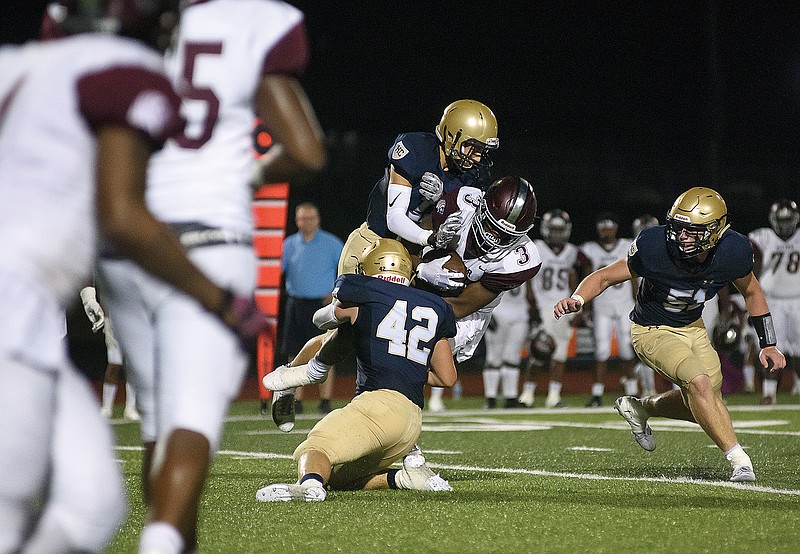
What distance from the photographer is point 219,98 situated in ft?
8.75

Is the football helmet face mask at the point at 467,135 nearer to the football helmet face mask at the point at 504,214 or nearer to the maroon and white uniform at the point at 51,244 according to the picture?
the football helmet face mask at the point at 504,214

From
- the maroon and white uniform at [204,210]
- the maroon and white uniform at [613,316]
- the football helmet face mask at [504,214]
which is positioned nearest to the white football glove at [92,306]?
the football helmet face mask at [504,214]

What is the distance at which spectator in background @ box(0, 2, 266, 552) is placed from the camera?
1931 mm

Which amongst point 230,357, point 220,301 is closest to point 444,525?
point 230,357

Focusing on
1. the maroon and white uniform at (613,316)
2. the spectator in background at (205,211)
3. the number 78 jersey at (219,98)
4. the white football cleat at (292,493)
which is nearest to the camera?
the spectator in background at (205,211)

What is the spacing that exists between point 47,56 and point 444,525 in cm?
259

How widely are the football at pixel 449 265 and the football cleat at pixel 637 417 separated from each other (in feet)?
3.68

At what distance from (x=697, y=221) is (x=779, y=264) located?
6.80 m

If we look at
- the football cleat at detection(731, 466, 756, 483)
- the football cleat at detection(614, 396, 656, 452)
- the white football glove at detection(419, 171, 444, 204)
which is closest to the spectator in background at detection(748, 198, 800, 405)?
the football cleat at detection(614, 396, 656, 452)

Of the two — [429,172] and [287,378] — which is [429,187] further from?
[287,378]

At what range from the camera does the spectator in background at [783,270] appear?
1198 centimetres

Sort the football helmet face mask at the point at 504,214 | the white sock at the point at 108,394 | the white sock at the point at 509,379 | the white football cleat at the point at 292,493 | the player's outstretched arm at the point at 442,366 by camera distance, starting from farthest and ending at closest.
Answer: the white sock at the point at 509,379
the white sock at the point at 108,394
the football helmet face mask at the point at 504,214
the player's outstretched arm at the point at 442,366
the white football cleat at the point at 292,493

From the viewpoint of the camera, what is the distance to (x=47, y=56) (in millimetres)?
2039

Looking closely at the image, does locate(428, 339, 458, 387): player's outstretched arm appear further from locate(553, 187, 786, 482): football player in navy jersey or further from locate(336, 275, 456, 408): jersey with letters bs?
locate(553, 187, 786, 482): football player in navy jersey
